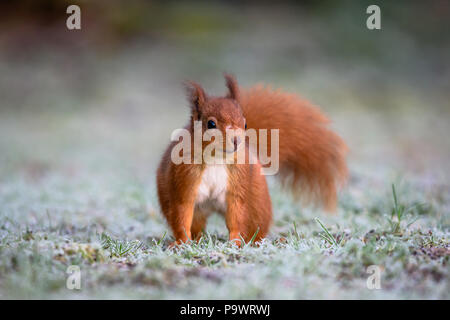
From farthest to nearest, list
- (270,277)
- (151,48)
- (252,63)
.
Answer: (151,48) → (252,63) → (270,277)

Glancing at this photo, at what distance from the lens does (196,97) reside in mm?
3148

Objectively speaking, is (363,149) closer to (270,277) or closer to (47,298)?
(270,277)

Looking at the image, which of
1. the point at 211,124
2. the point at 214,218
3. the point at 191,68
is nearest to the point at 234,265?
the point at 211,124

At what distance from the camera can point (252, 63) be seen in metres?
11.4

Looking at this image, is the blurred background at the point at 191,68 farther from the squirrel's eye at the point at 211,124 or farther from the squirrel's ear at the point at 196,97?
the squirrel's eye at the point at 211,124

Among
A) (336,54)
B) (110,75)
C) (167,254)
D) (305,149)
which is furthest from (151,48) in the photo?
(167,254)

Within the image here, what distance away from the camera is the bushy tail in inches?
142

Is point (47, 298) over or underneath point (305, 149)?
underneath

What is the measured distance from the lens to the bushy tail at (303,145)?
3619 mm

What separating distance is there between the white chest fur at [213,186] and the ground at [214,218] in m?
0.24

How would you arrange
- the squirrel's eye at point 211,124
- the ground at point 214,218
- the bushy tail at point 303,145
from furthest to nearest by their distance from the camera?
the bushy tail at point 303,145
the squirrel's eye at point 211,124
the ground at point 214,218

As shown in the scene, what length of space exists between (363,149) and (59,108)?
5836 millimetres

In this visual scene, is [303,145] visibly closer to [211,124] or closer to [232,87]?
[232,87]

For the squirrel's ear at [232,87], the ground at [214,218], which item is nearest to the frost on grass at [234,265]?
the ground at [214,218]
